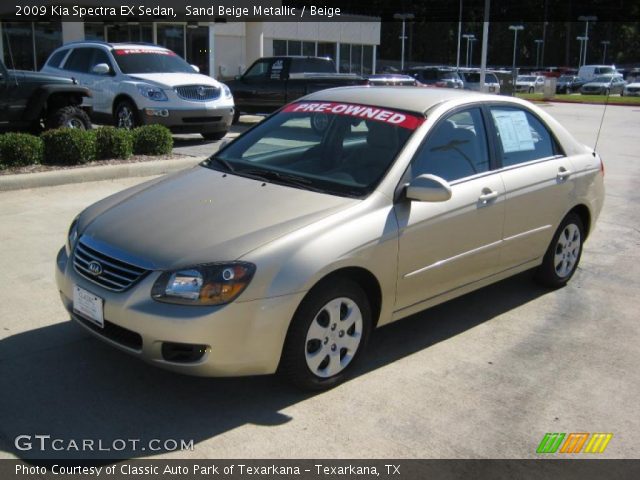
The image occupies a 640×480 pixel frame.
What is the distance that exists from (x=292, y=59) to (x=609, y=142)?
7.83 m

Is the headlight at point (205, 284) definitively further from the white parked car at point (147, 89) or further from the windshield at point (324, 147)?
the white parked car at point (147, 89)

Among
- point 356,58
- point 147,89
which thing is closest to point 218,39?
point 356,58

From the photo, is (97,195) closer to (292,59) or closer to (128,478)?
(128,478)

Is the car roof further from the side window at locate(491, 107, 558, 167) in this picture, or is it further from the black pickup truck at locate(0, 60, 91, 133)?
the black pickup truck at locate(0, 60, 91, 133)

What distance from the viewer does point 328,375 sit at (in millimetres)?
3996

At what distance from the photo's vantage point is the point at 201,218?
13.1 feet

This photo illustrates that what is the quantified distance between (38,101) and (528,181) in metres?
8.11

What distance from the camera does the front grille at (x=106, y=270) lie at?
12.1 ft

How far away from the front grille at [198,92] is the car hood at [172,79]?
0.28 feet

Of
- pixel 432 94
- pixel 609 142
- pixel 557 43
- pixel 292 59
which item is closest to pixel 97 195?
pixel 432 94

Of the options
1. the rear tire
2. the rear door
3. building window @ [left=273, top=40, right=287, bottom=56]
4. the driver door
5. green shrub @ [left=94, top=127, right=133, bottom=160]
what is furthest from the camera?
building window @ [left=273, top=40, right=287, bottom=56]

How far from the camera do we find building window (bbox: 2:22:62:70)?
24172 millimetres

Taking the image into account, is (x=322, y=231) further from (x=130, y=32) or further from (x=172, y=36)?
(x=172, y=36)

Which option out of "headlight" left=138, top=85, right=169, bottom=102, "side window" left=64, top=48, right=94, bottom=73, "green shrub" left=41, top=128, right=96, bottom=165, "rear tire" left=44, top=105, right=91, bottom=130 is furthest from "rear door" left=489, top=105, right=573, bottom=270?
"side window" left=64, top=48, right=94, bottom=73
